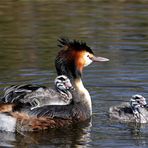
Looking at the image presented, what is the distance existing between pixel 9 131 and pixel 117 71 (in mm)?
4165

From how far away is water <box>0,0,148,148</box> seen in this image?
1160 cm

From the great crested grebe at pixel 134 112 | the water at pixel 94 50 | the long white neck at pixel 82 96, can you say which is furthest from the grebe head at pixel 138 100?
the long white neck at pixel 82 96

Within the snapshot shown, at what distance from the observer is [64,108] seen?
1223 cm

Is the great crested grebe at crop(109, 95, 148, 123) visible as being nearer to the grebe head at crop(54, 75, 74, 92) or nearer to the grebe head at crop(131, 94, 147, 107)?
the grebe head at crop(131, 94, 147, 107)

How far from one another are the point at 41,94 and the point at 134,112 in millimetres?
1468

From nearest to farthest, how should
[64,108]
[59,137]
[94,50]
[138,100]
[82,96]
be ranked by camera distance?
[59,137]
[64,108]
[138,100]
[82,96]
[94,50]

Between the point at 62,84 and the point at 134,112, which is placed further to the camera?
the point at 134,112

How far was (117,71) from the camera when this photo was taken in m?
15.5

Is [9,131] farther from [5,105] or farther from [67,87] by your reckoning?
[67,87]

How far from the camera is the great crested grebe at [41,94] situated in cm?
1203

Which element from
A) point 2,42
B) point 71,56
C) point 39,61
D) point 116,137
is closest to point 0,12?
point 2,42

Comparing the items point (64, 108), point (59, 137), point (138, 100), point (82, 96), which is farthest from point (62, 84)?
point (138, 100)

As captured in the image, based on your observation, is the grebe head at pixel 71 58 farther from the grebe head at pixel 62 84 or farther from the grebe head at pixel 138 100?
the grebe head at pixel 138 100

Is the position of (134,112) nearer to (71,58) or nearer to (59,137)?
(71,58)
